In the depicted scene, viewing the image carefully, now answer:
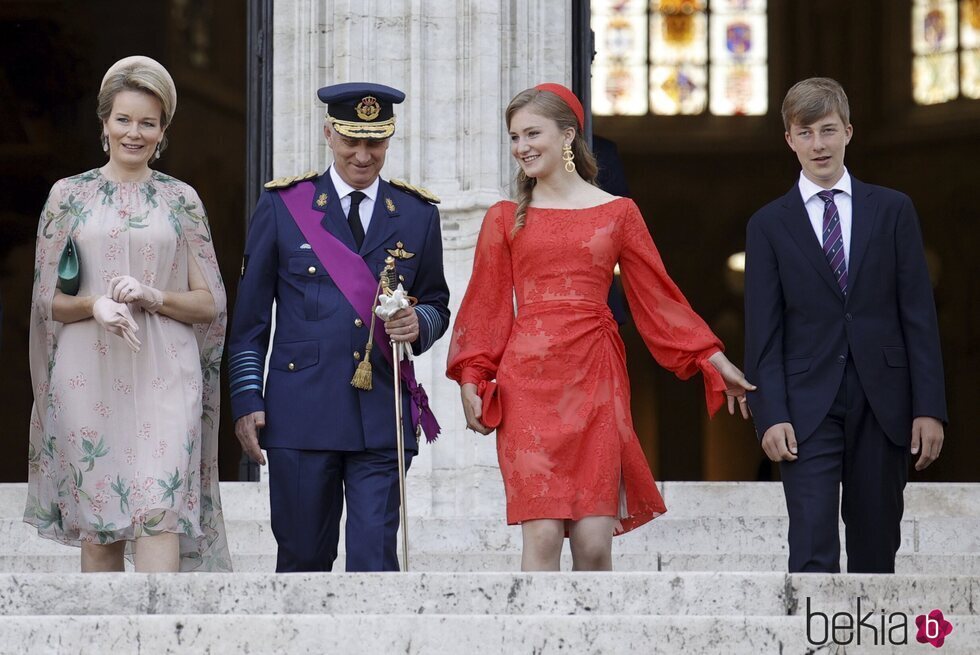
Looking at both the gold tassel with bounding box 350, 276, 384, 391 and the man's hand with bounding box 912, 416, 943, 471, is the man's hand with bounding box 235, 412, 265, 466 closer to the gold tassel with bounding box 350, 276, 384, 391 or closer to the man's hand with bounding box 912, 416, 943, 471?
the gold tassel with bounding box 350, 276, 384, 391

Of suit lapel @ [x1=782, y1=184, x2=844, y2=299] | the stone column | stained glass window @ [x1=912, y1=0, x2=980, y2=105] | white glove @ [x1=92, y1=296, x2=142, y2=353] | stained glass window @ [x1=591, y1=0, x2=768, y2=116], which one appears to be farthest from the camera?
stained glass window @ [x1=591, y1=0, x2=768, y2=116]

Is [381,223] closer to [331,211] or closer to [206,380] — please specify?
[331,211]

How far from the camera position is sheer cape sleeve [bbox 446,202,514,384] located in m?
6.28

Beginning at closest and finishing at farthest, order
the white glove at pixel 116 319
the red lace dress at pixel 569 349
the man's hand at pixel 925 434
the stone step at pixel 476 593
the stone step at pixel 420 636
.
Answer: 1. the stone step at pixel 420 636
2. the stone step at pixel 476 593
3. the white glove at pixel 116 319
4. the red lace dress at pixel 569 349
5. the man's hand at pixel 925 434

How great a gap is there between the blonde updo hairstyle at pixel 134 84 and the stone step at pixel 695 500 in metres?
2.81

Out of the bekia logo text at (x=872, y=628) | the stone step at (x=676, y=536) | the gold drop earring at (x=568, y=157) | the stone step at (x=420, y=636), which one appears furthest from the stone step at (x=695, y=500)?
the stone step at (x=420, y=636)

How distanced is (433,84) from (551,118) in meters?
3.44

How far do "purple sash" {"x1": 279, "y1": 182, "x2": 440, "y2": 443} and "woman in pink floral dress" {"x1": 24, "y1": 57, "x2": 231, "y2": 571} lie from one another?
1.16 feet

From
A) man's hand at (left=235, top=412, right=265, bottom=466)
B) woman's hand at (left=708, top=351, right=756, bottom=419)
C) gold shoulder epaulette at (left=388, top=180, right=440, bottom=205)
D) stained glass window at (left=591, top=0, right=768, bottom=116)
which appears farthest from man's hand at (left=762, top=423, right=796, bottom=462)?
stained glass window at (left=591, top=0, right=768, bottom=116)

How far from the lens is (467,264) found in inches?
372

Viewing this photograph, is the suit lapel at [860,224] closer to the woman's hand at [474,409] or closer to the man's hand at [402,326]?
the woman's hand at [474,409]

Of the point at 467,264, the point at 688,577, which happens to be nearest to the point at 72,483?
the point at 688,577

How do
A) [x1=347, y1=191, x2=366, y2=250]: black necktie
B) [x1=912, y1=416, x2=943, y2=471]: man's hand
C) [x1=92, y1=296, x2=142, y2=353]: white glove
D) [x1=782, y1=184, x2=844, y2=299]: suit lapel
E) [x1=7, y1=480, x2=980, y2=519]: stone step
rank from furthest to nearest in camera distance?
[x1=7, y1=480, x2=980, y2=519]: stone step < [x1=347, y1=191, x2=366, y2=250]: black necktie < [x1=782, y1=184, x2=844, y2=299]: suit lapel < [x1=912, y1=416, x2=943, y2=471]: man's hand < [x1=92, y1=296, x2=142, y2=353]: white glove

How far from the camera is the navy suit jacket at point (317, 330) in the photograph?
244 inches
